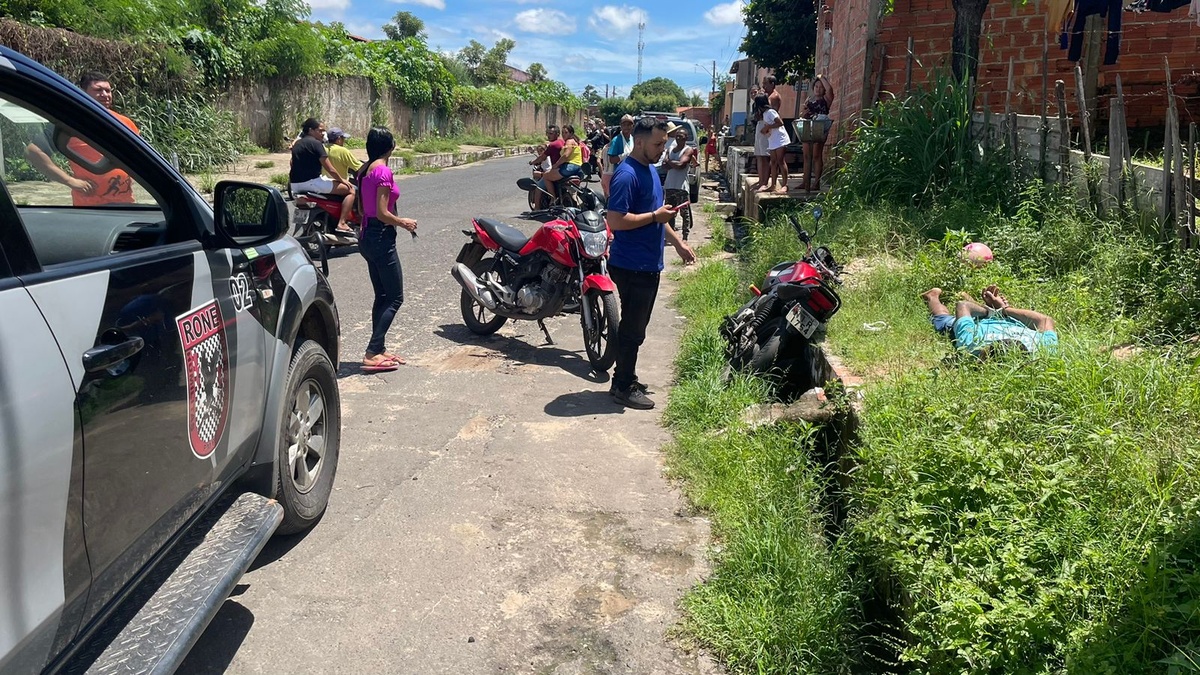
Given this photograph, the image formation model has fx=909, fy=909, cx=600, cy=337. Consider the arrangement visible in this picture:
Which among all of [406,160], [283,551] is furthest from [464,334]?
[406,160]

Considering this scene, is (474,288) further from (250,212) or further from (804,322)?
(250,212)

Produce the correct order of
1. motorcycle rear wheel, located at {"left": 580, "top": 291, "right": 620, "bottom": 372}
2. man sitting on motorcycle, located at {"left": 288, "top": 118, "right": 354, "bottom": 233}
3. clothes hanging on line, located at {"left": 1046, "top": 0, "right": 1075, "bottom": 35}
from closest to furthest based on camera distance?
motorcycle rear wheel, located at {"left": 580, "top": 291, "right": 620, "bottom": 372}, clothes hanging on line, located at {"left": 1046, "top": 0, "right": 1075, "bottom": 35}, man sitting on motorcycle, located at {"left": 288, "top": 118, "right": 354, "bottom": 233}

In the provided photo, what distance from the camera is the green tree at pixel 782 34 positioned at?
28969mm

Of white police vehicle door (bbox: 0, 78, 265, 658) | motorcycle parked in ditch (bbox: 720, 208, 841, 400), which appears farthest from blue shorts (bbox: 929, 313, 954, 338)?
white police vehicle door (bbox: 0, 78, 265, 658)

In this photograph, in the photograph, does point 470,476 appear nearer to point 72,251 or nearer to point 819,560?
point 819,560

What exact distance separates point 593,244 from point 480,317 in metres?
1.45

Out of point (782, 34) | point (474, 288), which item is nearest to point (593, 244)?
point (474, 288)

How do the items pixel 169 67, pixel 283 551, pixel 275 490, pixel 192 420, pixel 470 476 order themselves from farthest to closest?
pixel 169 67, pixel 470 476, pixel 283 551, pixel 275 490, pixel 192 420

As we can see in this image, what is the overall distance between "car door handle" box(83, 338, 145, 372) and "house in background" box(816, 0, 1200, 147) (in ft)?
30.2

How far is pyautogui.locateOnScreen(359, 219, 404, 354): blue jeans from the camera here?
20.6ft

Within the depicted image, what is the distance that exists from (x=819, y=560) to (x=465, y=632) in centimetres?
138

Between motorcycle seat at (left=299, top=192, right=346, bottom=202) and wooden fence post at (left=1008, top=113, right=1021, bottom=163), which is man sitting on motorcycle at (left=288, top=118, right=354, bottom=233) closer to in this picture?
motorcycle seat at (left=299, top=192, right=346, bottom=202)

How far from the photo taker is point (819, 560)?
3537 mm

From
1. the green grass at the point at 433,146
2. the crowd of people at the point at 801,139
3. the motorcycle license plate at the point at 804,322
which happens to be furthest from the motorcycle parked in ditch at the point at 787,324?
the green grass at the point at 433,146
